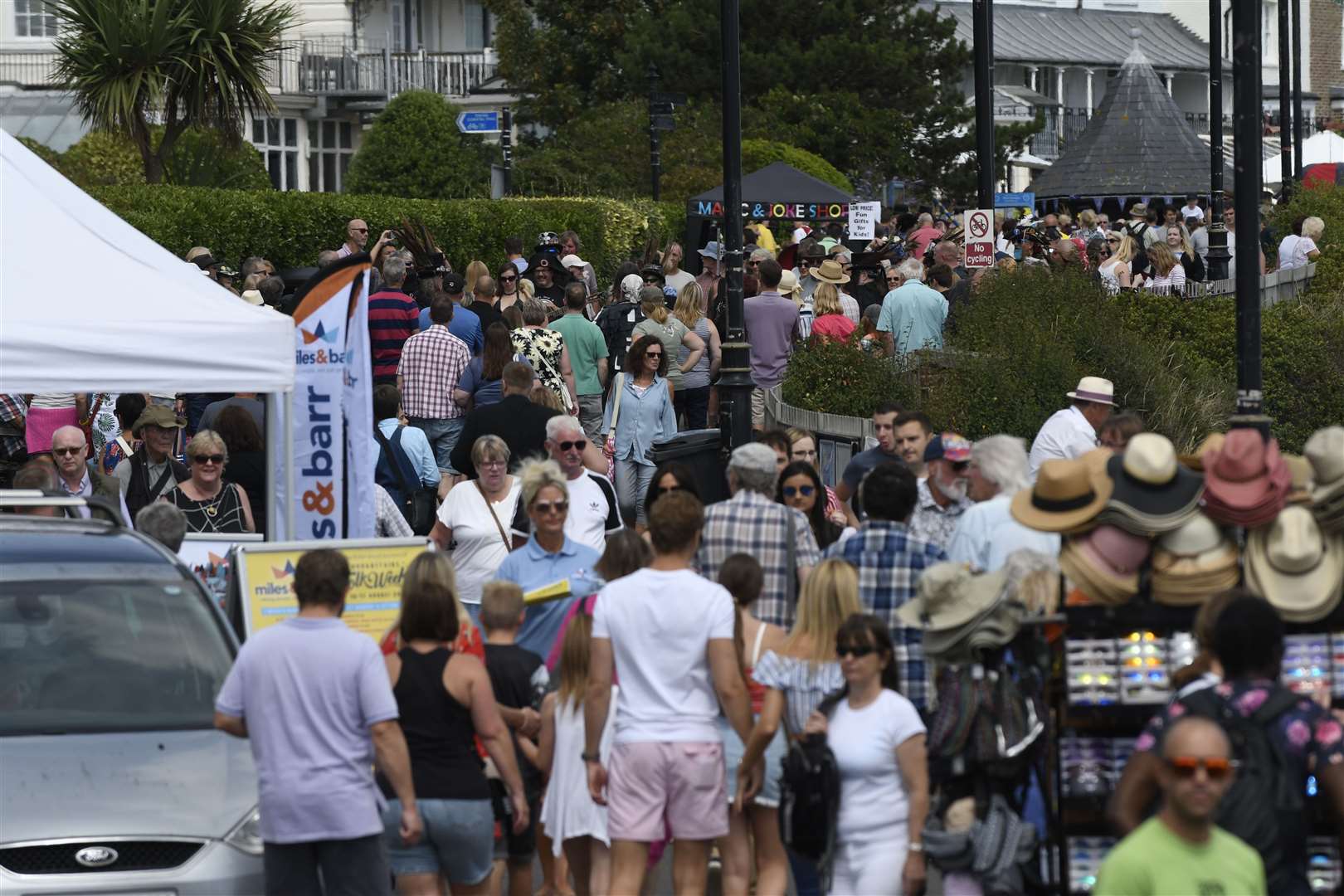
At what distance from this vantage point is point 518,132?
179 feet

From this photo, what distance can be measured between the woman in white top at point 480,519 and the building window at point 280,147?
44.9m

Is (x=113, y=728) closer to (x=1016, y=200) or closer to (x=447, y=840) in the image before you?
(x=447, y=840)

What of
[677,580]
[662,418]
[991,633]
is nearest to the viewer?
[991,633]

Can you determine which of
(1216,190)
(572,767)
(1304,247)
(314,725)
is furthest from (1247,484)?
(1216,190)

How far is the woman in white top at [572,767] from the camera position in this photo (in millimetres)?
7969

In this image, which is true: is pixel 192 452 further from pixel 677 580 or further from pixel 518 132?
pixel 518 132

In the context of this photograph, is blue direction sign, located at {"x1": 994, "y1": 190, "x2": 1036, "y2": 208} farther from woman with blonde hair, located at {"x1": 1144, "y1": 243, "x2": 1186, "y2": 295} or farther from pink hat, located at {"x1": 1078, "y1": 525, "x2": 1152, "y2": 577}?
pink hat, located at {"x1": 1078, "y1": 525, "x2": 1152, "y2": 577}

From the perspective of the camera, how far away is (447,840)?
7441 millimetres

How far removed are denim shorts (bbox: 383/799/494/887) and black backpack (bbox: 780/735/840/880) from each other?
1128mm

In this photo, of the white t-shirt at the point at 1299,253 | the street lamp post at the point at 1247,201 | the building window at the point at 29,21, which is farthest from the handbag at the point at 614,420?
the building window at the point at 29,21

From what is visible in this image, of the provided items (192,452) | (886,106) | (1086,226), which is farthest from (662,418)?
(886,106)

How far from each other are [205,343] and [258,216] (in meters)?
16.2

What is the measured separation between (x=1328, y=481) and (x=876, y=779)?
72.6 inches

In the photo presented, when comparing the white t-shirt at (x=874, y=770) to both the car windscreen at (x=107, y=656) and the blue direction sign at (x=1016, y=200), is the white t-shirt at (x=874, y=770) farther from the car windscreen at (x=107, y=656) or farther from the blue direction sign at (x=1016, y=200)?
the blue direction sign at (x=1016, y=200)
